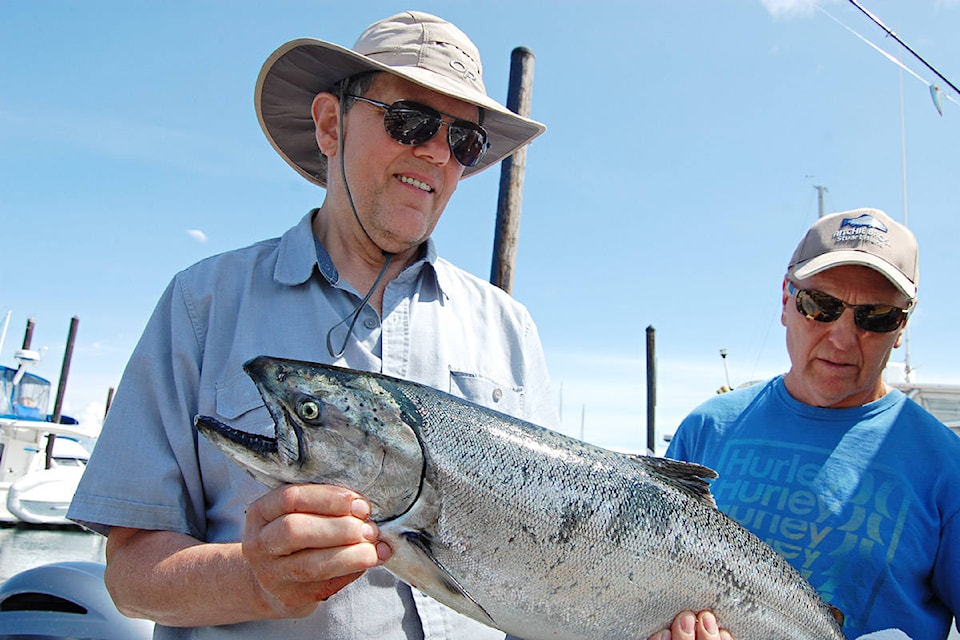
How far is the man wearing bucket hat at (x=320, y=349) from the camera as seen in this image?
75.6 inches

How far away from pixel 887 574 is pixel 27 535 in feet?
80.4

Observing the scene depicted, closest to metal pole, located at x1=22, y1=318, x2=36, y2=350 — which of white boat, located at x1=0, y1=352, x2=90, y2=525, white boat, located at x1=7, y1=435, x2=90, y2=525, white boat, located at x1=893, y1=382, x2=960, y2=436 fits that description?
white boat, located at x1=0, y1=352, x2=90, y2=525

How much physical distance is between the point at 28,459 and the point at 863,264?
1074 inches

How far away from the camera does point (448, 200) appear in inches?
110

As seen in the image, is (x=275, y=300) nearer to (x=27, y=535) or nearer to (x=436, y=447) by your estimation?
(x=436, y=447)

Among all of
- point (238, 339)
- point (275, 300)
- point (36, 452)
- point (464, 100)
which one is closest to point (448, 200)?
point (464, 100)

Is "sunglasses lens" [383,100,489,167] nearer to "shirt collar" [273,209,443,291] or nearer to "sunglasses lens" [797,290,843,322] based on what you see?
"shirt collar" [273,209,443,291]

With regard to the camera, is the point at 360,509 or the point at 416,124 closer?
the point at 360,509

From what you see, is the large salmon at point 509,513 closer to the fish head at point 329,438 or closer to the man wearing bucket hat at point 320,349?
the fish head at point 329,438

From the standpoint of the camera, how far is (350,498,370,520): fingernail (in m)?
1.77

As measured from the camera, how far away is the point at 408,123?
8.50ft

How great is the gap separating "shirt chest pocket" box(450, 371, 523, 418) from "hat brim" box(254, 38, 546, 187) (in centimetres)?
102

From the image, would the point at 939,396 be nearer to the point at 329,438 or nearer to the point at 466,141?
the point at 466,141

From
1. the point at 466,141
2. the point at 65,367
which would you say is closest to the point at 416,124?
the point at 466,141
